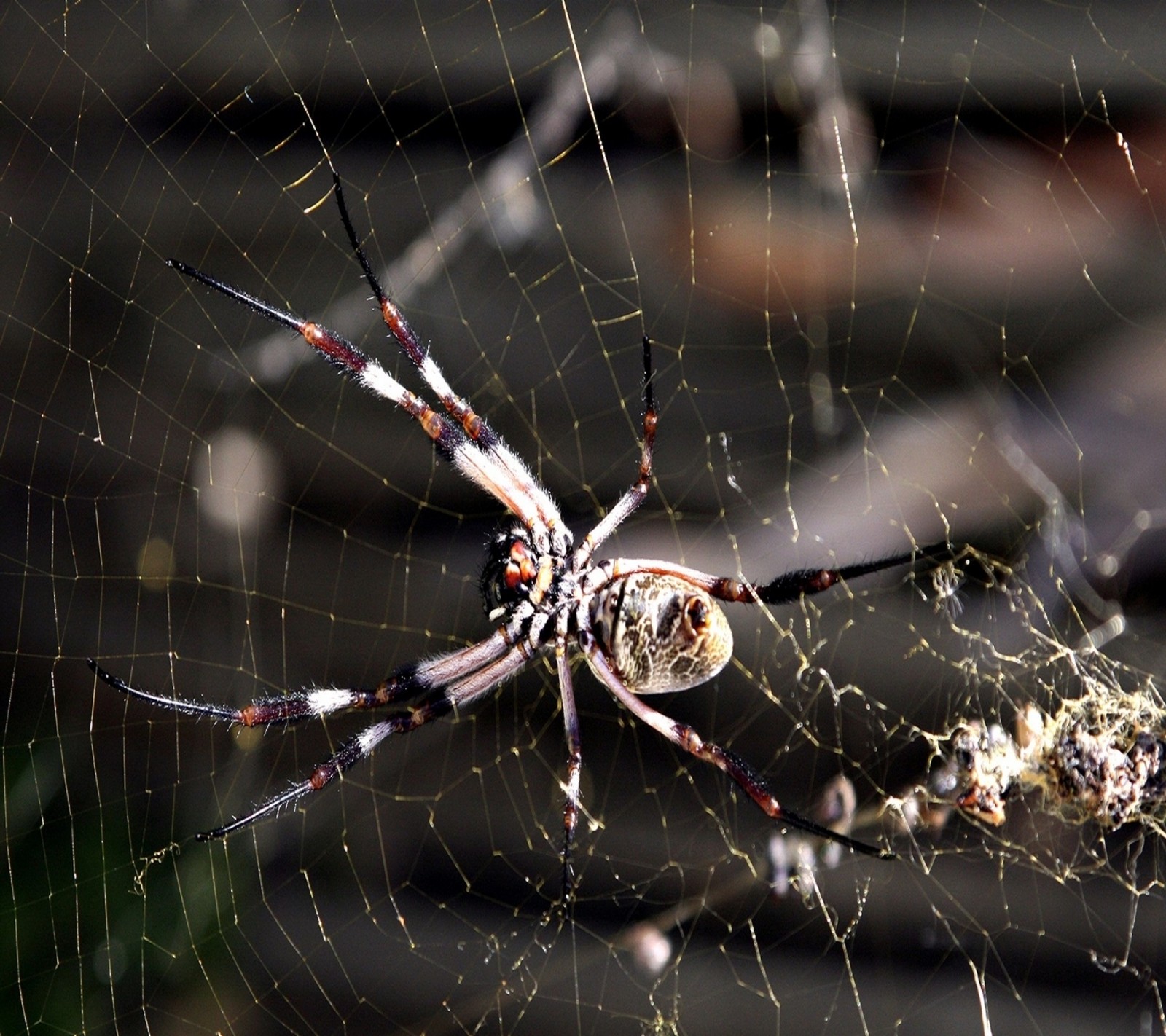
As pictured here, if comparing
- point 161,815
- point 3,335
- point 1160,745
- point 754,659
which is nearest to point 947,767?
point 1160,745

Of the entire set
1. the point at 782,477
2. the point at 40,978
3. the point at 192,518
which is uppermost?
the point at 782,477

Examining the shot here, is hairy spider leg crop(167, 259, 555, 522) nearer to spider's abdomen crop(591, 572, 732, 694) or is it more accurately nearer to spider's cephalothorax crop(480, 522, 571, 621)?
spider's cephalothorax crop(480, 522, 571, 621)

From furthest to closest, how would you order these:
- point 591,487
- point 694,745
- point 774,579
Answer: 1. point 591,487
2. point 694,745
3. point 774,579

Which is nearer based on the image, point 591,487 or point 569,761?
point 569,761

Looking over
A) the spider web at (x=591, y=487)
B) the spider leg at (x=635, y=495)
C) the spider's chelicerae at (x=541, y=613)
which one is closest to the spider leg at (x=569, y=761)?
the spider's chelicerae at (x=541, y=613)

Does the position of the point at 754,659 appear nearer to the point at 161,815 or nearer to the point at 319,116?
the point at 161,815

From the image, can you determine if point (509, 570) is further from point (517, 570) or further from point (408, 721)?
point (408, 721)

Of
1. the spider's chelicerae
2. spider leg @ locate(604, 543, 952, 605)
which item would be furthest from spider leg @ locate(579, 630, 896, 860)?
spider leg @ locate(604, 543, 952, 605)

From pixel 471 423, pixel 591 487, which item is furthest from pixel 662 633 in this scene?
pixel 591 487
